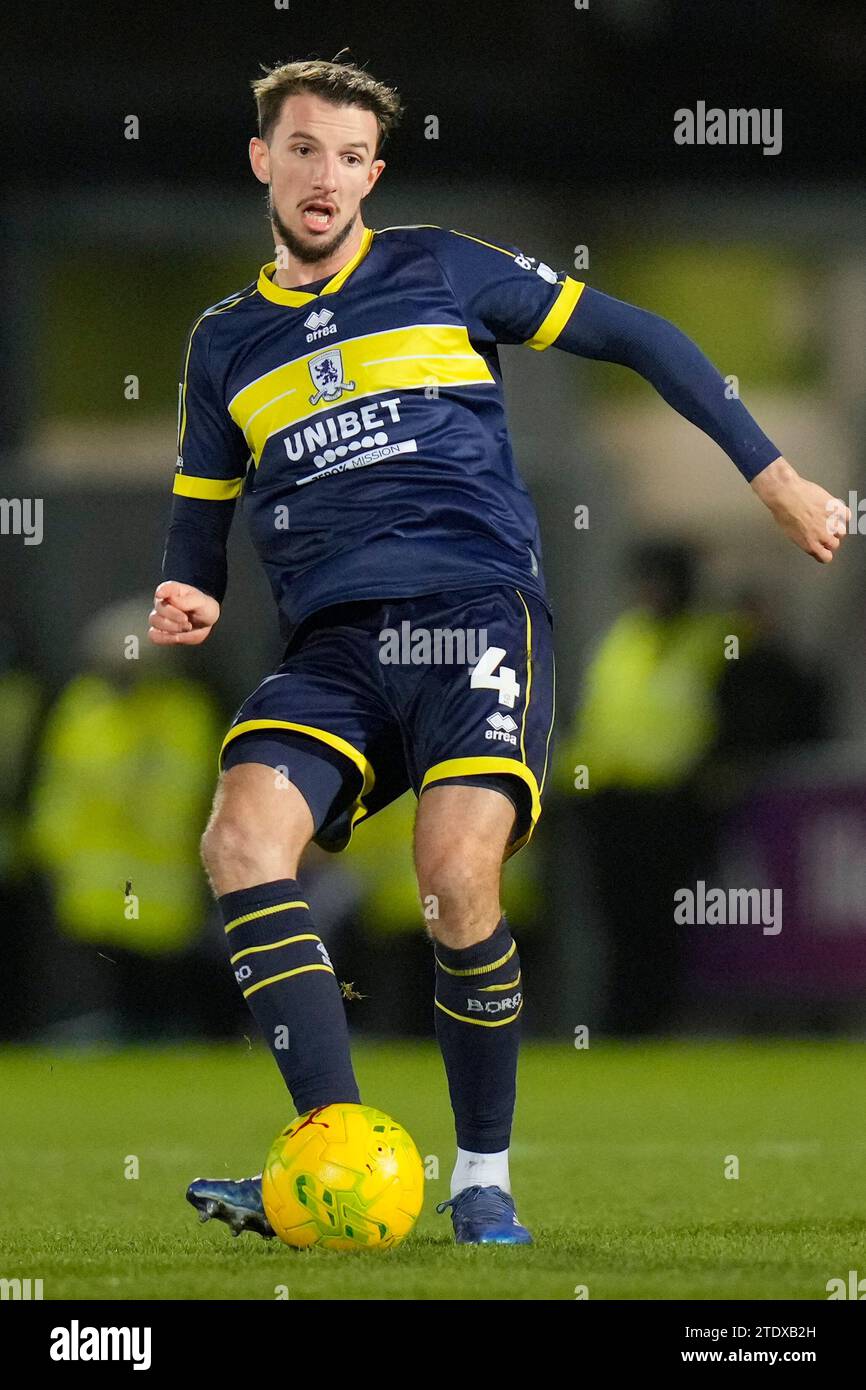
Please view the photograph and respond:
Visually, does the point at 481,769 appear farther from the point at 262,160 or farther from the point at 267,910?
the point at 262,160

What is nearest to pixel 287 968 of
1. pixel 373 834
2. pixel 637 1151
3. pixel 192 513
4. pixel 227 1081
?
pixel 192 513

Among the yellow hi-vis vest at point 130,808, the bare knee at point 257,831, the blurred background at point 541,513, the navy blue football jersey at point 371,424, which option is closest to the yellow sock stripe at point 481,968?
the bare knee at point 257,831

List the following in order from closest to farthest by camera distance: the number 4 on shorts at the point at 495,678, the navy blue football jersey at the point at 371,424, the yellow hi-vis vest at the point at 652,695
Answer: the number 4 on shorts at the point at 495,678
the navy blue football jersey at the point at 371,424
the yellow hi-vis vest at the point at 652,695

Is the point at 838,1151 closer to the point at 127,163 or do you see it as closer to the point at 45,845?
the point at 45,845

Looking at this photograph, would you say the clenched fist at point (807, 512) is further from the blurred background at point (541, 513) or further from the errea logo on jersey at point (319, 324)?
the blurred background at point (541, 513)

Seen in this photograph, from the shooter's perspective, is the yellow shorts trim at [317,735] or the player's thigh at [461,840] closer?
the player's thigh at [461,840]

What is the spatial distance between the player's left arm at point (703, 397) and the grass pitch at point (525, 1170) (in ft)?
4.57

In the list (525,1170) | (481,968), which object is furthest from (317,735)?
(525,1170)

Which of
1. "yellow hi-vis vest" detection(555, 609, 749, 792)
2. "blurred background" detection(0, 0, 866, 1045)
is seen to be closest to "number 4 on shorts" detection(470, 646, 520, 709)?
"blurred background" detection(0, 0, 866, 1045)

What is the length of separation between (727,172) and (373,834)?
4.01 meters

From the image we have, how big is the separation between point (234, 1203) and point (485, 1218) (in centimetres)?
47

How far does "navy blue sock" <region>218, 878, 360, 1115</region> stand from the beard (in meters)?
1.31

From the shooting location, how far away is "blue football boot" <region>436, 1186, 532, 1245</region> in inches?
166

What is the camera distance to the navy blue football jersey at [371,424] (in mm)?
4469
